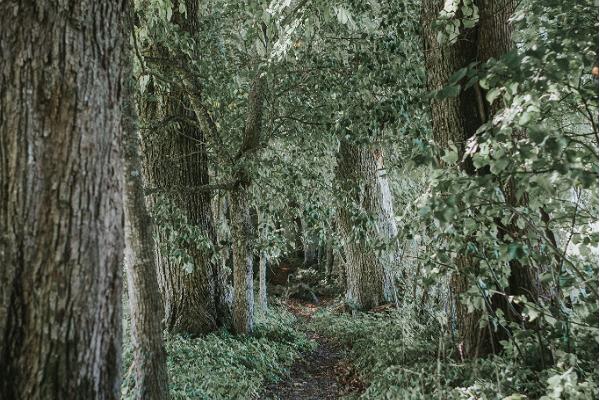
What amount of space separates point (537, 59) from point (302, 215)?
554cm

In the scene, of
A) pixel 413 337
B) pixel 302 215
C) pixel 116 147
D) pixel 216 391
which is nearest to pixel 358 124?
pixel 302 215

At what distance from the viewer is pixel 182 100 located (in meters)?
7.78

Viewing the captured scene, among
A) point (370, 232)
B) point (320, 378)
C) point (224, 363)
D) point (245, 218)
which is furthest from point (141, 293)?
point (370, 232)

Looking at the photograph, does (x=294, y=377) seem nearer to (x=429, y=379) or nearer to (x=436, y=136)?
(x=429, y=379)

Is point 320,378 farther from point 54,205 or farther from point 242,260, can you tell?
point 54,205

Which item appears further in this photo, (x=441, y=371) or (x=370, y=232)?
(x=370, y=232)

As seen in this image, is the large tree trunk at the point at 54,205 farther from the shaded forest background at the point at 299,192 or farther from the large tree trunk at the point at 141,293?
the large tree trunk at the point at 141,293

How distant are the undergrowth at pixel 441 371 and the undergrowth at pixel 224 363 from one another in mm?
1254

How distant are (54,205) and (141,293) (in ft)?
6.47

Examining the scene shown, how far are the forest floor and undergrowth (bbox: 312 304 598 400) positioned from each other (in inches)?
8.7

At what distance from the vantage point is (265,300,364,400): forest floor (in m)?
6.53

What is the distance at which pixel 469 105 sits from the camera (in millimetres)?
4754

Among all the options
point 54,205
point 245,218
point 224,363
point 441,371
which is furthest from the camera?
point 245,218

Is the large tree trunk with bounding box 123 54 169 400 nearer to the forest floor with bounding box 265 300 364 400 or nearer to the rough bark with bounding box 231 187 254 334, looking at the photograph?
the forest floor with bounding box 265 300 364 400
